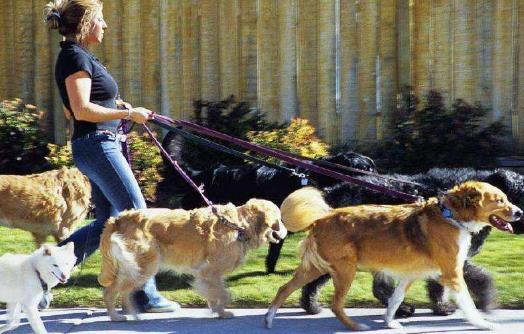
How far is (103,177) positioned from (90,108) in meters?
0.53

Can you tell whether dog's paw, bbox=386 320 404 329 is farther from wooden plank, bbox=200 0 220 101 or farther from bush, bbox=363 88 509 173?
wooden plank, bbox=200 0 220 101

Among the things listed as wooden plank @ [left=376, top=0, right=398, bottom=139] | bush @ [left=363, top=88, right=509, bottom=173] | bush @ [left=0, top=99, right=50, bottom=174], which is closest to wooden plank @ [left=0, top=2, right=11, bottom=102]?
bush @ [left=0, top=99, right=50, bottom=174]

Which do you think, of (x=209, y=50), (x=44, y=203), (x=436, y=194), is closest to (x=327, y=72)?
(x=209, y=50)

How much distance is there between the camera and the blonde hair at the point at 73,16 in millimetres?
5883

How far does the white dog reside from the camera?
5445 mm

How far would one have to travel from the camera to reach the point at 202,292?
6.14m

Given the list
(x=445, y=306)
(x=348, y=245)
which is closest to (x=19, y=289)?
(x=348, y=245)

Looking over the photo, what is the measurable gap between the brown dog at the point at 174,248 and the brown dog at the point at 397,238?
0.39 meters

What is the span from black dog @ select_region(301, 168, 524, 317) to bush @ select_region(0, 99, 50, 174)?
14.1 feet

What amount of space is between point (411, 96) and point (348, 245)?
469 cm

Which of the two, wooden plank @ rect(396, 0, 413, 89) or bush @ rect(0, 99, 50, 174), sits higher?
wooden plank @ rect(396, 0, 413, 89)

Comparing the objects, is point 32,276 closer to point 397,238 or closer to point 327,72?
point 397,238

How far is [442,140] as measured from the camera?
9.56 meters

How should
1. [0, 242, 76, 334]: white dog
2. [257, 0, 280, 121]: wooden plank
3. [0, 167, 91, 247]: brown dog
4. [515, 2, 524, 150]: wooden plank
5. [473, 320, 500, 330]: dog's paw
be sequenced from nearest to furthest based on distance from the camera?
1. [0, 242, 76, 334]: white dog
2. [473, 320, 500, 330]: dog's paw
3. [0, 167, 91, 247]: brown dog
4. [515, 2, 524, 150]: wooden plank
5. [257, 0, 280, 121]: wooden plank
